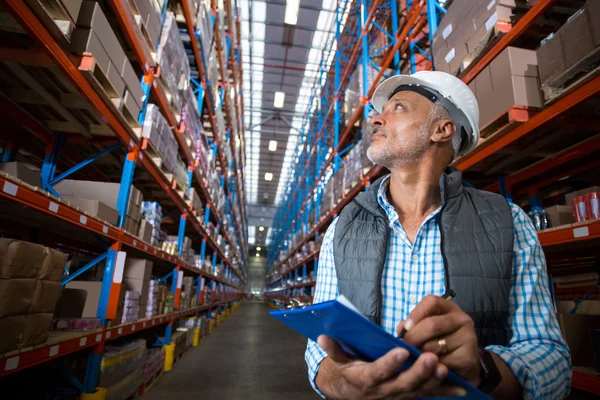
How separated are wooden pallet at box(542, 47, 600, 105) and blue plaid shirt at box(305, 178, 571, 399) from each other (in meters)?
1.65

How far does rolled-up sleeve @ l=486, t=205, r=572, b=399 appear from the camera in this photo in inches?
38.8

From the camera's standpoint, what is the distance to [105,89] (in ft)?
9.57

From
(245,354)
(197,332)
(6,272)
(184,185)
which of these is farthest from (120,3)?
(197,332)

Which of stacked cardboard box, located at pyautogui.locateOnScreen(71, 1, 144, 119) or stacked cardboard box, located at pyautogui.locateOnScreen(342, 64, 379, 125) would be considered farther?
stacked cardboard box, located at pyautogui.locateOnScreen(342, 64, 379, 125)

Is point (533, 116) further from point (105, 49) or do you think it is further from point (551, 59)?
point (105, 49)

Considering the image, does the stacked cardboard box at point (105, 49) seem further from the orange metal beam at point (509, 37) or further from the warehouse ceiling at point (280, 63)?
the warehouse ceiling at point (280, 63)

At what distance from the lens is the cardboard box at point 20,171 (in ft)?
9.28

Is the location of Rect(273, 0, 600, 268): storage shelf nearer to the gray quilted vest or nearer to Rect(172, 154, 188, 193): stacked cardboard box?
the gray quilted vest

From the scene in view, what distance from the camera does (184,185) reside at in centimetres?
570

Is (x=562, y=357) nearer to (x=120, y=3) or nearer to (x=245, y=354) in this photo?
(x=120, y=3)

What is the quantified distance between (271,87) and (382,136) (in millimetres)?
17447

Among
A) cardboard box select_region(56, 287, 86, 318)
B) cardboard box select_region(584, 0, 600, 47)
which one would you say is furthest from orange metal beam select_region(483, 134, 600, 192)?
cardboard box select_region(56, 287, 86, 318)

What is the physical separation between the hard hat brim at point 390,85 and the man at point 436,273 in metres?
0.02

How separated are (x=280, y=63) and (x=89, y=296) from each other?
1484cm
